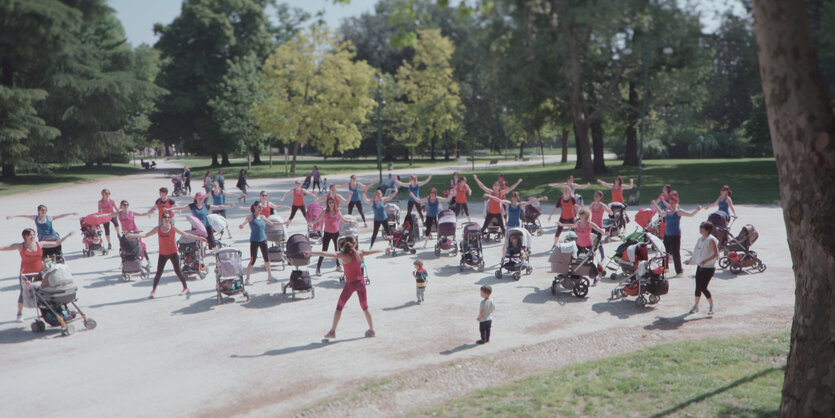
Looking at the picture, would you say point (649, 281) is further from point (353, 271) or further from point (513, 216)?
point (353, 271)

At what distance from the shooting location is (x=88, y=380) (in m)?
8.43

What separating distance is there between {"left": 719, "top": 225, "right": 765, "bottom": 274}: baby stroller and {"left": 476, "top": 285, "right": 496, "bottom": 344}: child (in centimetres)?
717

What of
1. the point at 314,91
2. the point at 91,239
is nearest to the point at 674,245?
the point at 91,239

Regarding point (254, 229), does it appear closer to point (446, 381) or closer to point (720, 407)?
point (446, 381)

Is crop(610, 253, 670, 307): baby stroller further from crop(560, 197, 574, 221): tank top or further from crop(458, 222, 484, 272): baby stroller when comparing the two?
crop(560, 197, 574, 221): tank top

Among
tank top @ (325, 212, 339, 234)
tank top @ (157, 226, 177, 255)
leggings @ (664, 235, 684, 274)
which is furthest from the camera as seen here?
tank top @ (325, 212, 339, 234)

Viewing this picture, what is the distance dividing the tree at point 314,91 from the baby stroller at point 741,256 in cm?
3535

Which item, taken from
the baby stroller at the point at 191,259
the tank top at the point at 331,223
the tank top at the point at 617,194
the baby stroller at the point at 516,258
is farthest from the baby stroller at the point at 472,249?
the tank top at the point at 617,194

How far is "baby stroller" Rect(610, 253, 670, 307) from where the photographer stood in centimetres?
1109

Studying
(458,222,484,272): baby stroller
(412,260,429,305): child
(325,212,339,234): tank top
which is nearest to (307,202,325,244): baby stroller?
(325,212,339,234): tank top

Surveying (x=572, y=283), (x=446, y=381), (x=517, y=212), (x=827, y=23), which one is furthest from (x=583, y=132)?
(x=446, y=381)

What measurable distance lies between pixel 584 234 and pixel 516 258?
1795mm

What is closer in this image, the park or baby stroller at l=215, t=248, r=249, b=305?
the park

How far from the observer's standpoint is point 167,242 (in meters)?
12.5
